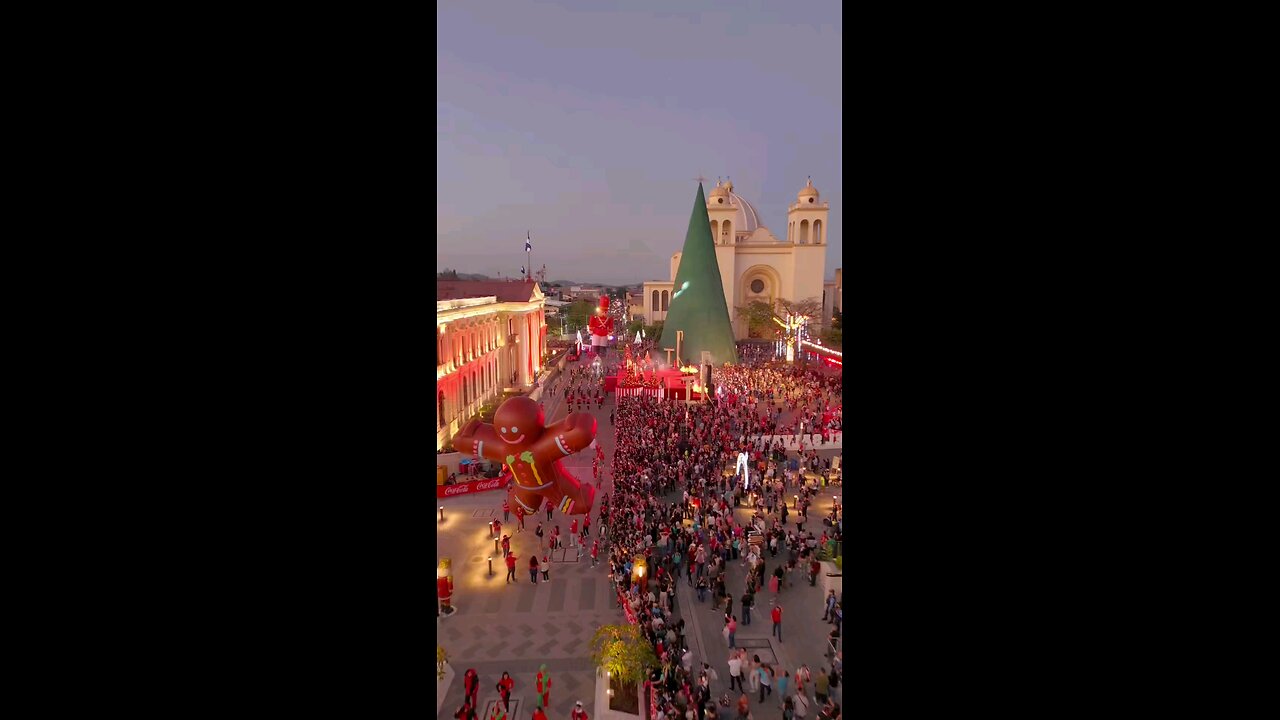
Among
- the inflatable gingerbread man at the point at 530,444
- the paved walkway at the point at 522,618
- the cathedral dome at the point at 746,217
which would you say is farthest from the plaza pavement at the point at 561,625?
the cathedral dome at the point at 746,217

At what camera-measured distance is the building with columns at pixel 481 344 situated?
21.6 meters

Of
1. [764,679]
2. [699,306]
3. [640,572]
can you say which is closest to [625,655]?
[764,679]

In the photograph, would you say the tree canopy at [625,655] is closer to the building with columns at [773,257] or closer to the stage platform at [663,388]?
the stage platform at [663,388]

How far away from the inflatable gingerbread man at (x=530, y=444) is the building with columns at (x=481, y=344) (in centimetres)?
920

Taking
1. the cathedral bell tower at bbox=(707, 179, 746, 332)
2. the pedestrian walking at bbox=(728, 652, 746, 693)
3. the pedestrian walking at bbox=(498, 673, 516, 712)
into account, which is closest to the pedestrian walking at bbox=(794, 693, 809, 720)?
the pedestrian walking at bbox=(728, 652, 746, 693)

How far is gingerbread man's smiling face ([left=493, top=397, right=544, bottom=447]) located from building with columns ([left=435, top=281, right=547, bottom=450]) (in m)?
9.63

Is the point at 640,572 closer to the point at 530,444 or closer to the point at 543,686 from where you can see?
the point at 530,444

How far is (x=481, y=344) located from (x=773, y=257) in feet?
115
